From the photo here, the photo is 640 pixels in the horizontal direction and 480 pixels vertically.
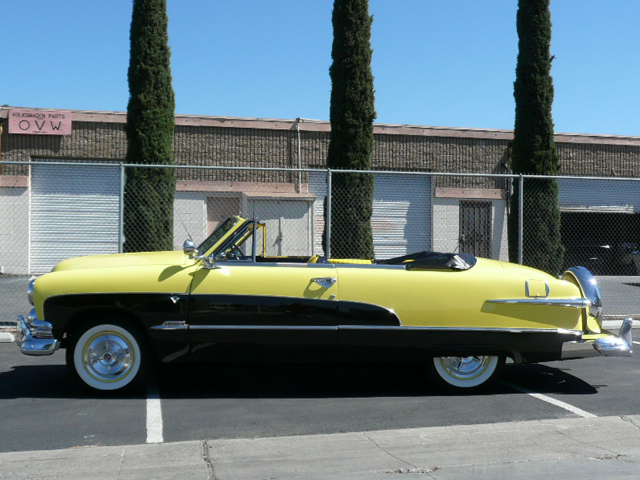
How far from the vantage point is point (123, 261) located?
652 cm

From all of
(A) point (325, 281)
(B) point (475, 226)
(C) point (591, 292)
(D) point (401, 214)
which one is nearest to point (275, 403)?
(A) point (325, 281)

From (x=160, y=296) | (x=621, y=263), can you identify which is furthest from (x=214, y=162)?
(x=160, y=296)

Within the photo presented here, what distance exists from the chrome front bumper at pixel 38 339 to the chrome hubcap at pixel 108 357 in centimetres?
29

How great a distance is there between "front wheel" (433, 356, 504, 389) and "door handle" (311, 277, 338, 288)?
3.78ft

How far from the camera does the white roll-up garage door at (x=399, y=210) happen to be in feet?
→ 69.5

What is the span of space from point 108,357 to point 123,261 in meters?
0.87

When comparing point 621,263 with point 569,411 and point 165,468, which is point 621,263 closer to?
point 569,411

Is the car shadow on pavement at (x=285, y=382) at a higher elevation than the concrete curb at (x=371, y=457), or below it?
below

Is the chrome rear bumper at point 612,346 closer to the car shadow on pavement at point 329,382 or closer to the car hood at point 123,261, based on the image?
the car shadow on pavement at point 329,382

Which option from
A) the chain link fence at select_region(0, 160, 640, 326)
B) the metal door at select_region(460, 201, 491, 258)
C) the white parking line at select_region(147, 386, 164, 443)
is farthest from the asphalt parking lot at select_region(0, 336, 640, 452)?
the metal door at select_region(460, 201, 491, 258)

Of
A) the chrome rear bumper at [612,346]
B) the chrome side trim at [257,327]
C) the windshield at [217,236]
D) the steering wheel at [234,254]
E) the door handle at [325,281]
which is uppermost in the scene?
the windshield at [217,236]

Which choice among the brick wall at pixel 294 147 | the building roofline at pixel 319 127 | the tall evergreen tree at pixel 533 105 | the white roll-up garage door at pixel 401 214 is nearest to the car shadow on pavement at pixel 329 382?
the tall evergreen tree at pixel 533 105

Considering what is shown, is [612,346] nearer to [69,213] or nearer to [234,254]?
[234,254]

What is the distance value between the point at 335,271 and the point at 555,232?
10355 mm
